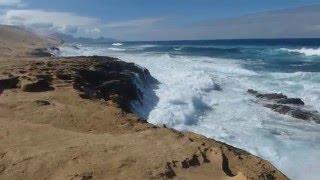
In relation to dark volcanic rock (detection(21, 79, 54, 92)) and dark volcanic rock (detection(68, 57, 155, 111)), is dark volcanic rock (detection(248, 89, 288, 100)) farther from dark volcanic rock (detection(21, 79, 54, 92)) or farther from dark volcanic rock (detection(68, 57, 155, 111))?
dark volcanic rock (detection(21, 79, 54, 92))

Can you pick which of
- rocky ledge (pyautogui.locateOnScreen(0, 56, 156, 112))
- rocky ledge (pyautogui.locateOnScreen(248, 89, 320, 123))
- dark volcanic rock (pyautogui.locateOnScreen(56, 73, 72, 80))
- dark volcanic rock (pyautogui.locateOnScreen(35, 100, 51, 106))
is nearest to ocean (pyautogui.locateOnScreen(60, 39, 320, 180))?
rocky ledge (pyautogui.locateOnScreen(248, 89, 320, 123))

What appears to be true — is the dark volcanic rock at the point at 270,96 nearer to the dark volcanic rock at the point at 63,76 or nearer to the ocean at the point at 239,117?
the ocean at the point at 239,117

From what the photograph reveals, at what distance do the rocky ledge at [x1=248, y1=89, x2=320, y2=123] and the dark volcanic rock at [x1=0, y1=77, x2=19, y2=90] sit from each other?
11.1 m

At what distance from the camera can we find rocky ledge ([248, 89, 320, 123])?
722 inches

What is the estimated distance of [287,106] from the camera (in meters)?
19.5

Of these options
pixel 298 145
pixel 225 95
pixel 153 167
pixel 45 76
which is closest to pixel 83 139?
pixel 153 167

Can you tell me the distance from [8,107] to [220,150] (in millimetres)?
5203

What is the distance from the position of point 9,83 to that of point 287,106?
1186 cm

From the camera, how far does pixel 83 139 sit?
312 inches

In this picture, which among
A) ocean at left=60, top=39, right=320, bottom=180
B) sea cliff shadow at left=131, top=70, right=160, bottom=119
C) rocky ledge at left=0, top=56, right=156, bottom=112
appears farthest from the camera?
sea cliff shadow at left=131, top=70, right=160, bottom=119

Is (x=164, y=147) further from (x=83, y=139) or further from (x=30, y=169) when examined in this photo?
(x=30, y=169)

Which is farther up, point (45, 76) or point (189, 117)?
point (45, 76)

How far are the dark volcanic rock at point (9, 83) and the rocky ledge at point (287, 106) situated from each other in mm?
11127

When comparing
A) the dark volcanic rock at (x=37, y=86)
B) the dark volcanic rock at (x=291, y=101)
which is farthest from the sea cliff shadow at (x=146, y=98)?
the dark volcanic rock at (x=291, y=101)
